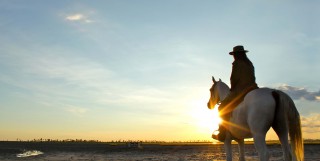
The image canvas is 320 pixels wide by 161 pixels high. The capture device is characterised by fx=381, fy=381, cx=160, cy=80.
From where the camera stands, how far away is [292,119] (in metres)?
9.45

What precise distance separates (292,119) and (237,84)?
1892mm

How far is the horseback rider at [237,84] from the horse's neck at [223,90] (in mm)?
612

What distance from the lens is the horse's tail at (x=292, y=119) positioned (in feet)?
30.4

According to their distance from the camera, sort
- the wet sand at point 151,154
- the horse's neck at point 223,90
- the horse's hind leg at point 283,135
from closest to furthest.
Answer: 1. the horse's hind leg at point 283,135
2. the horse's neck at point 223,90
3. the wet sand at point 151,154

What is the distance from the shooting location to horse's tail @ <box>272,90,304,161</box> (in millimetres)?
9273

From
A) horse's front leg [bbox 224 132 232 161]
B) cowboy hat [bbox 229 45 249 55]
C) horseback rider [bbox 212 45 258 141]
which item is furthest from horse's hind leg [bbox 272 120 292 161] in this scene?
Answer: cowboy hat [bbox 229 45 249 55]

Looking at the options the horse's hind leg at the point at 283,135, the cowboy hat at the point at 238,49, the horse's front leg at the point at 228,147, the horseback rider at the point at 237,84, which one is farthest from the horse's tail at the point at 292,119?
the cowboy hat at the point at 238,49

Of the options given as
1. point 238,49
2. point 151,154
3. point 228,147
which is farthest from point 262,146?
point 151,154

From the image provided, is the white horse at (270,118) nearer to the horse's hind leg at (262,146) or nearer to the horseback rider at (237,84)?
the horse's hind leg at (262,146)

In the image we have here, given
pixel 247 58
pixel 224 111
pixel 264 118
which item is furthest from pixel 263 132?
pixel 247 58

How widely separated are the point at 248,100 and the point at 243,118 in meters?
0.57

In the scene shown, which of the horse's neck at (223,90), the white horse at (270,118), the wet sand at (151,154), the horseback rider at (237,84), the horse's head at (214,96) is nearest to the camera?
the white horse at (270,118)

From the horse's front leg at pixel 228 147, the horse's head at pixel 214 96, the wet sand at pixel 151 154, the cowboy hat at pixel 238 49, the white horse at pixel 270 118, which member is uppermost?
the cowboy hat at pixel 238 49

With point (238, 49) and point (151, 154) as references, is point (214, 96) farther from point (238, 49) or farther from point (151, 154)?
point (151, 154)
